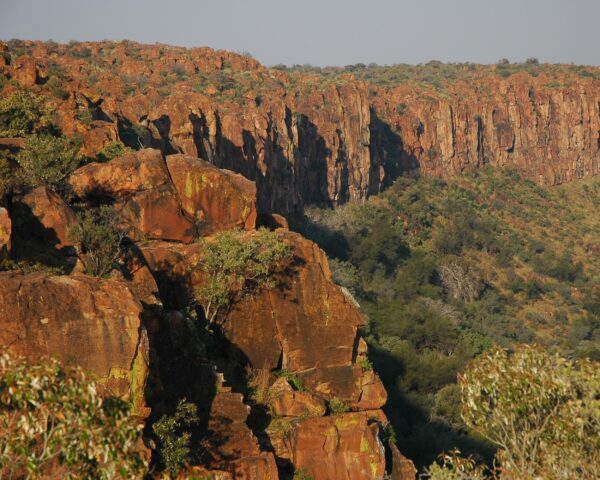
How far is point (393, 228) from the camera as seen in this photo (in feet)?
223

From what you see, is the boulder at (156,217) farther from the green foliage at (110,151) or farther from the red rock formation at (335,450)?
the red rock formation at (335,450)

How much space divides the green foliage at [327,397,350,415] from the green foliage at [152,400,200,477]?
5204 mm

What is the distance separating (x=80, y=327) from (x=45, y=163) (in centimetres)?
943

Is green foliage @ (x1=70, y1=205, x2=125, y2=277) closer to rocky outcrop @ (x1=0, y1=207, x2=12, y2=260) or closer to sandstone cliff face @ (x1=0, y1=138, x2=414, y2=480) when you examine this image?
sandstone cliff face @ (x1=0, y1=138, x2=414, y2=480)

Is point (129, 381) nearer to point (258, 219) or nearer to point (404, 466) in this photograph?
point (404, 466)

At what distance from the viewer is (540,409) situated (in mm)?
11914

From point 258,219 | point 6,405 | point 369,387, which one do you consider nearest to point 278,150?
point 258,219

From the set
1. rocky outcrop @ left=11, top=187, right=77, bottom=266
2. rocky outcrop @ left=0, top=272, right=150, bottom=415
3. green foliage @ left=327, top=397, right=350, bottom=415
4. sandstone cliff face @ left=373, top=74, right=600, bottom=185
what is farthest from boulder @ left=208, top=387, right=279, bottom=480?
sandstone cliff face @ left=373, top=74, right=600, bottom=185

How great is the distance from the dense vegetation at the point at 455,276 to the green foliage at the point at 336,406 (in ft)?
21.3

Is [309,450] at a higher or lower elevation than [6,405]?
lower

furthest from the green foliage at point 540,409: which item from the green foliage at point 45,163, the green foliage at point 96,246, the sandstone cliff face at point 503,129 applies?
the sandstone cliff face at point 503,129

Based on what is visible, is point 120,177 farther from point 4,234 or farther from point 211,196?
point 4,234

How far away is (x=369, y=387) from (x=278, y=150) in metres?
37.9

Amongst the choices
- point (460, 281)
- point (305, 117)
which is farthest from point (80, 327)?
point (305, 117)
